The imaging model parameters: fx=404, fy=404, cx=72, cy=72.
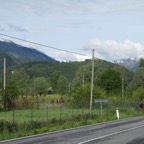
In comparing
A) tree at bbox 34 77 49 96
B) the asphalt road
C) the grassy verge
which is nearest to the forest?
tree at bbox 34 77 49 96

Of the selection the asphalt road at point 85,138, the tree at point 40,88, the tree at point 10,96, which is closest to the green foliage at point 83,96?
the tree at point 10,96

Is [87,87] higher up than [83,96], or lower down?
higher up

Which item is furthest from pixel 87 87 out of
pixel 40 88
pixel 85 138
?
pixel 40 88

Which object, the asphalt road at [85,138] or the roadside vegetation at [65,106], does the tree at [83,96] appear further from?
the asphalt road at [85,138]

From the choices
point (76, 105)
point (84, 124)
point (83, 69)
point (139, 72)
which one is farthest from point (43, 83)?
point (84, 124)

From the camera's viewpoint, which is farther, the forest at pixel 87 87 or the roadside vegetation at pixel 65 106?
the forest at pixel 87 87

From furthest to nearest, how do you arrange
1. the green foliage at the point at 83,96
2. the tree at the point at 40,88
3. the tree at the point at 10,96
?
the tree at the point at 40,88 → the green foliage at the point at 83,96 → the tree at the point at 10,96

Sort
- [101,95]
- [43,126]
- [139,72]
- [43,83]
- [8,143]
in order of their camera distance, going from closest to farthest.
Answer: [8,143]
[43,126]
[101,95]
[139,72]
[43,83]

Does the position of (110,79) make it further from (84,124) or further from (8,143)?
(8,143)

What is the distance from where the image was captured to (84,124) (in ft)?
105

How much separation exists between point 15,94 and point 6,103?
3.22 meters

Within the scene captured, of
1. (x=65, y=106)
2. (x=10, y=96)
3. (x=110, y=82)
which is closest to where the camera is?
(x=10, y=96)

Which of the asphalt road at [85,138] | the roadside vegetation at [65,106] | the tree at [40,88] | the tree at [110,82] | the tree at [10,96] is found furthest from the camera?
the tree at [40,88]

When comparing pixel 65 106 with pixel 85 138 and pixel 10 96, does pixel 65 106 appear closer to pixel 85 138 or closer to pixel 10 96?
pixel 10 96
